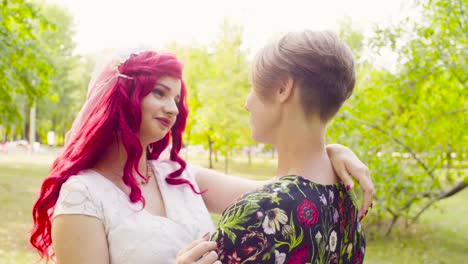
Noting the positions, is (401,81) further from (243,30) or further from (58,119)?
(58,119)

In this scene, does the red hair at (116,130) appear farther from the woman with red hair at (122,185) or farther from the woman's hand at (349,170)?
the woman's hand at (349,170)

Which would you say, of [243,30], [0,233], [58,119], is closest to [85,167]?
[0,233]

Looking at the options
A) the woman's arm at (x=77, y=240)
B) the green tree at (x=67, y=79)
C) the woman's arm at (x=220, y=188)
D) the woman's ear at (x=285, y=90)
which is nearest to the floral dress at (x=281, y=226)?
the woman's ear at (x=285, y=90)

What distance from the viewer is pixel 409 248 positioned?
9836mm

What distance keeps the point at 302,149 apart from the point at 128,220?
0.93 metres

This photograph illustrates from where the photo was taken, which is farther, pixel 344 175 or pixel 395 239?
pixel 395 239

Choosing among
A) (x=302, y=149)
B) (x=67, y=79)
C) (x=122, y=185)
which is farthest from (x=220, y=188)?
(x=67, y=79)

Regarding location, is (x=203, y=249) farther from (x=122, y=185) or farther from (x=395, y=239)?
(x=395, y=239)

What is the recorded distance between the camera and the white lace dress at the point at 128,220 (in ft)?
7.02

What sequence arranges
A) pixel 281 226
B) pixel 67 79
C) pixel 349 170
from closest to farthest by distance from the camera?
1. pixel 281 226
2. pixel 349 170
3. pixel 67 79

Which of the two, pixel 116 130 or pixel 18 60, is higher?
pixel 116 130

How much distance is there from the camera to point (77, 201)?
212 cm

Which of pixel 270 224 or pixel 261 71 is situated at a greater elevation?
pixel 261 71

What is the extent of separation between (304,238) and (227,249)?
0.73ft
